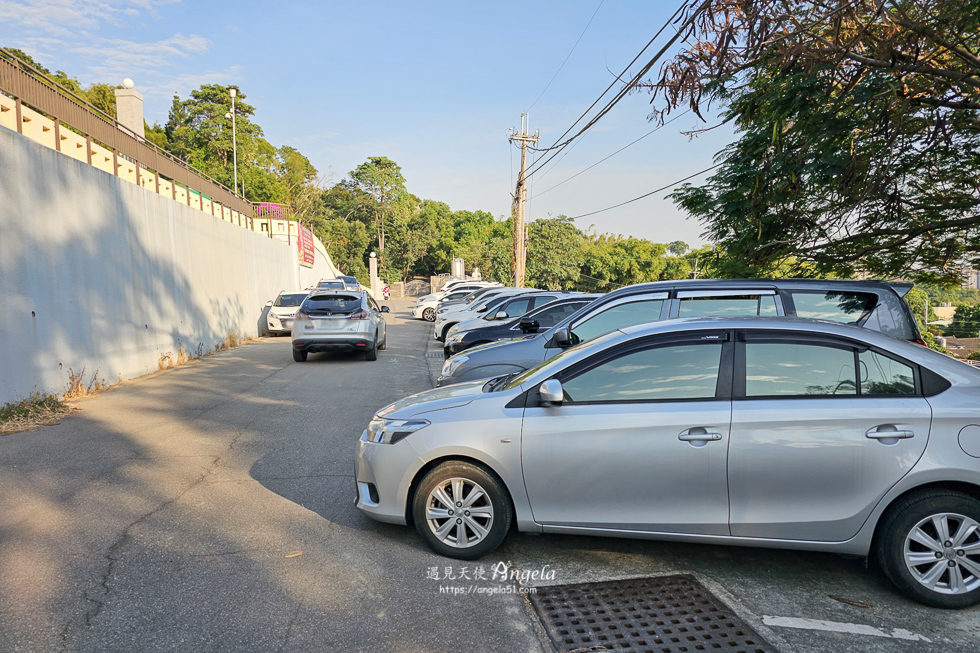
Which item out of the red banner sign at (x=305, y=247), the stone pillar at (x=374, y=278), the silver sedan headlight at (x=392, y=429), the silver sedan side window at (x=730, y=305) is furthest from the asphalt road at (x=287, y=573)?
the stone pillar at (x=374, y=278)

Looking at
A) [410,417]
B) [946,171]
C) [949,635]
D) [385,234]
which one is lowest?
[949,635]

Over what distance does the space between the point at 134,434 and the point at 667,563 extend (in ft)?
20.9

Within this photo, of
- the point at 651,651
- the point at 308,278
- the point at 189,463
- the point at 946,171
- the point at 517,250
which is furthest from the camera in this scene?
the point at 308,278

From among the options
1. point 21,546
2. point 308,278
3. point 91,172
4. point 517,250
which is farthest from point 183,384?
point 308,278

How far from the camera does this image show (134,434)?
7719 mm

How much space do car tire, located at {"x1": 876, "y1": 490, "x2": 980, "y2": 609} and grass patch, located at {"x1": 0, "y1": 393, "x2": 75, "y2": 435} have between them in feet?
29.1

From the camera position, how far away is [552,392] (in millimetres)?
4074

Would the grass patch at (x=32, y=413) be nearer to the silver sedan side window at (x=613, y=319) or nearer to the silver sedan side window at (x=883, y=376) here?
the silver sedan side window at (x=613, y=319)

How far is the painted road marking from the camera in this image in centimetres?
339

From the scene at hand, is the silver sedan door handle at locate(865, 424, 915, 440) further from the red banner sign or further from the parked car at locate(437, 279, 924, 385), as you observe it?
the red banner sign

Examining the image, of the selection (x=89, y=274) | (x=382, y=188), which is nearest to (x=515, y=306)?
(x=89, y=274)

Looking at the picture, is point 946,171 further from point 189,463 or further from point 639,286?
point 189,463

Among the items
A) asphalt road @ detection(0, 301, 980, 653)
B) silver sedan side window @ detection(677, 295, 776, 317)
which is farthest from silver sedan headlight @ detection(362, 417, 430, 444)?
silver sedan side window @ detection(677, 295, 776, 317)

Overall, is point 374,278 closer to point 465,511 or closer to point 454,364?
point 454,364
